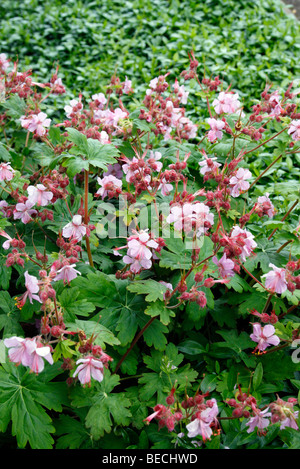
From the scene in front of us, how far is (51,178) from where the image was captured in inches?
93.4

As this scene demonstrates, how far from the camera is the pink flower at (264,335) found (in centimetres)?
211

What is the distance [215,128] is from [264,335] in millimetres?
1261

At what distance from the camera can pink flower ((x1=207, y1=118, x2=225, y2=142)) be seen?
270 cm

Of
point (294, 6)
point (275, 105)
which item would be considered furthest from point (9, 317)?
point (294, 6)

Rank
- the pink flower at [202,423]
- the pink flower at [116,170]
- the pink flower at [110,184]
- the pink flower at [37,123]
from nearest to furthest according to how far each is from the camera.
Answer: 1. the pink flower at [202,423]
2. the pink flower at [110,184]
3. the pink flower at [37,123]
4. the pink flower at [116,170]

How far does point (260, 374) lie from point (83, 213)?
120cm

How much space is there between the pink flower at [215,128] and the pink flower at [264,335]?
1165 millimetres

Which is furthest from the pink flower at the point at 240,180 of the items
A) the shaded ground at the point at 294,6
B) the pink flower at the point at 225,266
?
the shaded ground at the point at 294,6

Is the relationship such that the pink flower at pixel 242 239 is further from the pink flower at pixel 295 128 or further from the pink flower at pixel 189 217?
the pink flower at pixel 295 128

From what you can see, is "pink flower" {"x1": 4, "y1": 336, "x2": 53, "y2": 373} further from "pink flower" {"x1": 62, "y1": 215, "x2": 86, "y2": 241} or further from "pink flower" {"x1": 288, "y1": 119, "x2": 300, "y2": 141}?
"pink flower" {"x1": 288, "y1": 119, "x2": 300, "y2": 141}

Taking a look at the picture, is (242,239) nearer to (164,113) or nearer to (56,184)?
(56,184)

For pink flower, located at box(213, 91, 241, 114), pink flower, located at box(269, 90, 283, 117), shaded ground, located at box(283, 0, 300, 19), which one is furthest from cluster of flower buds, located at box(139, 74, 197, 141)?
shaded ground, located at box(283, 0, 300, 19)

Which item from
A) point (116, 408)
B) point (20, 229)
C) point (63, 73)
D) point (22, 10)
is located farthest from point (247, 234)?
point (22, 10)

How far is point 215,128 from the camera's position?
2.73 metres
